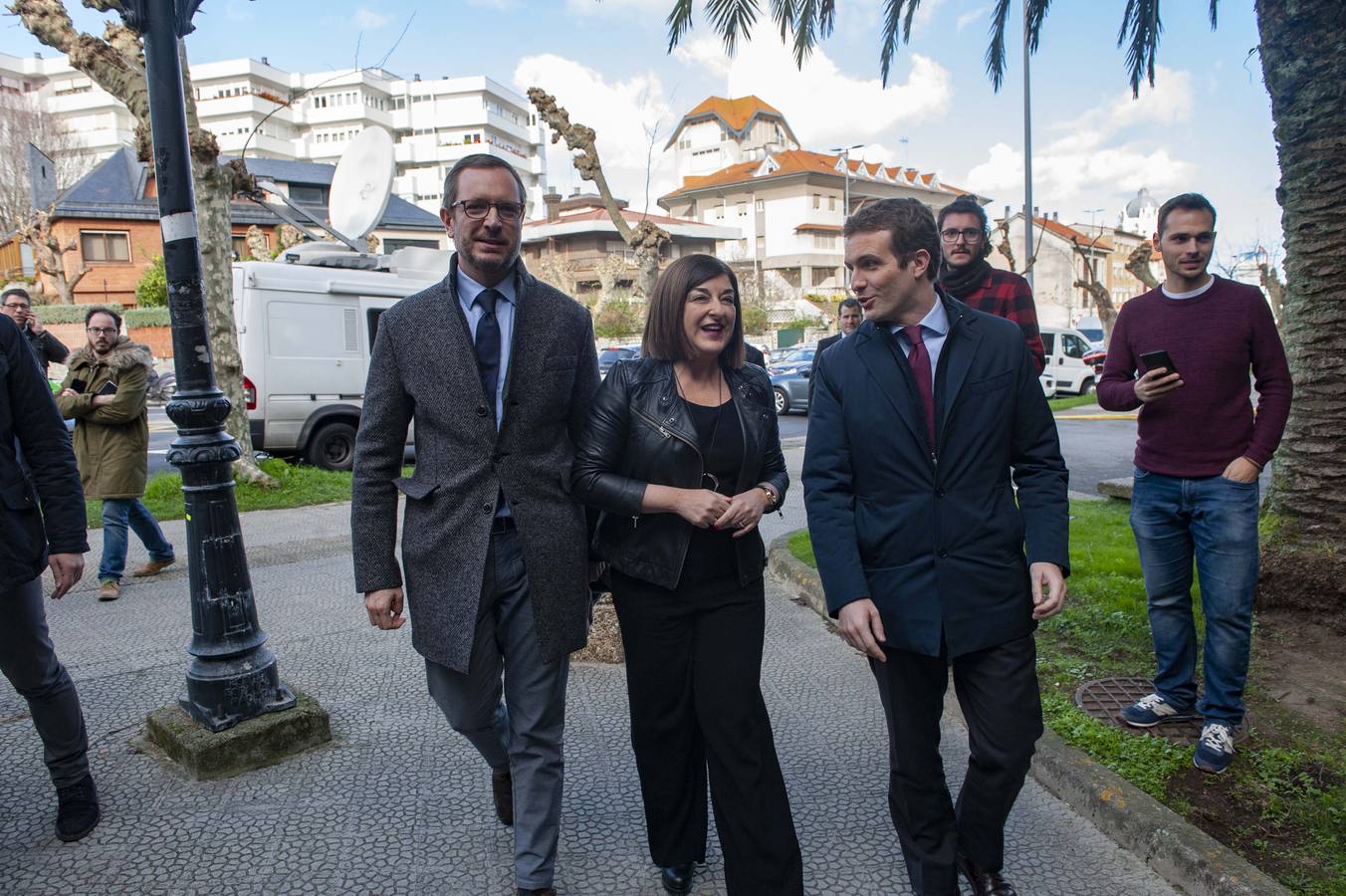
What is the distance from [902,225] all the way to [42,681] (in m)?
3.28

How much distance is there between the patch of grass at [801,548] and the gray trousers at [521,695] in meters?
3.73

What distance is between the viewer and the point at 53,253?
36.7m

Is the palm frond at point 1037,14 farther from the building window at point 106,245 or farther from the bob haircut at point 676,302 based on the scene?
the building window at point 106,245

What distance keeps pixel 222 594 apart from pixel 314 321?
880cm

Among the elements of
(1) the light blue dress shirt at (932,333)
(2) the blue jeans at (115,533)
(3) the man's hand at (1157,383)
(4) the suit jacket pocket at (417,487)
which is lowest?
(2) the blue jeans at (115,533)

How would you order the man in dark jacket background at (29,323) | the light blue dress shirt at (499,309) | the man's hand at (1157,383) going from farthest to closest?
1. the man in dark jacket background at (29,323)
2. the man's hand at (1157,383)
3. the light blue dress shirt at (499,309)

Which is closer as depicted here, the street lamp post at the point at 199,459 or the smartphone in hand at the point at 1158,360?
the smartphone in hand at the point at 1158,360

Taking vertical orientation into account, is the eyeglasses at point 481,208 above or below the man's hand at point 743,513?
above

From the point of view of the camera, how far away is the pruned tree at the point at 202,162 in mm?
8898

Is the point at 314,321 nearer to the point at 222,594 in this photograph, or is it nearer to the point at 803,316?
the point at 222,594

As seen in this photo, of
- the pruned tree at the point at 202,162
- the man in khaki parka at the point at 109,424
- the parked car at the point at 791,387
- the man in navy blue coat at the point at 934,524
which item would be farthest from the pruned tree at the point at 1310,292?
the parked car at the point at 791,387

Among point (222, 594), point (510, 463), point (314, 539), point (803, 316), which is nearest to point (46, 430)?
point (222, 594)

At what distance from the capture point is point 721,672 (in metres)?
2.65

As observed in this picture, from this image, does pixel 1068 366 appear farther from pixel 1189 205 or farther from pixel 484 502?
pixel 484 502
